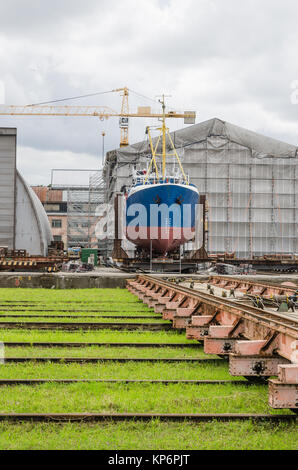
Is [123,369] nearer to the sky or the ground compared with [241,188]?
nearer to the ground

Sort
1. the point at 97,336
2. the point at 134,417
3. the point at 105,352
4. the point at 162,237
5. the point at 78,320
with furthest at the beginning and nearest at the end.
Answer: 1. the point at 162,237
2. the point at 78,320
3. the point at 97,336
4. the point at 105,352
5. the point at 134,417

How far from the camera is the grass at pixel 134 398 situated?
446cm

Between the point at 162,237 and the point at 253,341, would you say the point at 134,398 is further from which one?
the point at 162,237

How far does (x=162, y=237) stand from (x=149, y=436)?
956 inches

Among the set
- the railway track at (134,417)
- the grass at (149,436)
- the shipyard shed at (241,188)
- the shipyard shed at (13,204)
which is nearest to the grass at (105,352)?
the railway track at (134,417)

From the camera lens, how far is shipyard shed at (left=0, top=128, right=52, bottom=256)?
3741cm

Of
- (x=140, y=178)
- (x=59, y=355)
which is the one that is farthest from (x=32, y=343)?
(x=140, y=178)

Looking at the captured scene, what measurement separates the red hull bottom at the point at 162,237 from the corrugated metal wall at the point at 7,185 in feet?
38.9

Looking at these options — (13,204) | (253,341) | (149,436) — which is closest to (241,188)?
(13,204)

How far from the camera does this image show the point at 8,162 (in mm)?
37844

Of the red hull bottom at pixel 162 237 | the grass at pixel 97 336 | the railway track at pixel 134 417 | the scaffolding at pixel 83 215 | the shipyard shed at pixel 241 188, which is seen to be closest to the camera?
the railway track at pixel 134 417

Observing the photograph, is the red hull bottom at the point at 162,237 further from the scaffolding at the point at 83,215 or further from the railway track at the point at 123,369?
the scaffolding at the point at 83,215

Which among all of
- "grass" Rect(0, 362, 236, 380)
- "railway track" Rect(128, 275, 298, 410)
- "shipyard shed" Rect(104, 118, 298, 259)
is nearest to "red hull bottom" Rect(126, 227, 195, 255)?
"railway track" Rect(128, 275, 298, 410)

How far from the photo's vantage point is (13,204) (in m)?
37.7
